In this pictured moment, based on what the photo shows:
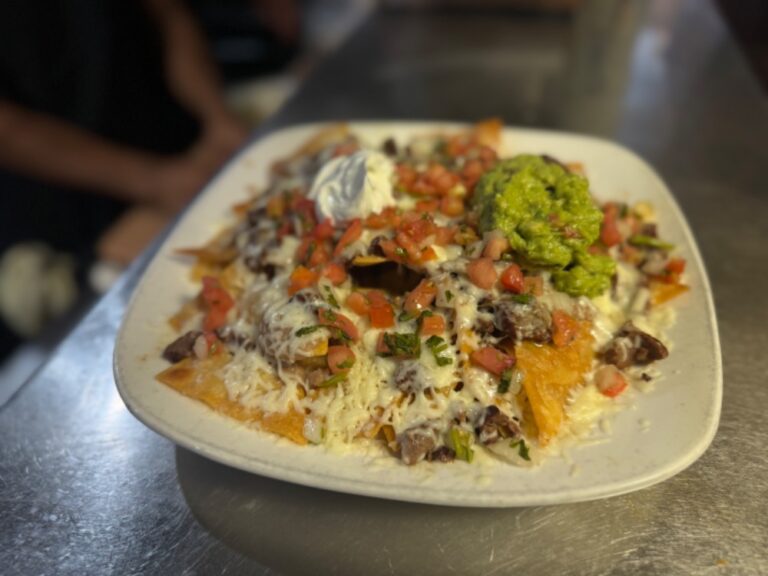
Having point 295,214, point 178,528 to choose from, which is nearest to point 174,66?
point 295,214

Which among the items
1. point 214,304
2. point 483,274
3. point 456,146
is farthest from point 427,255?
point 456,146

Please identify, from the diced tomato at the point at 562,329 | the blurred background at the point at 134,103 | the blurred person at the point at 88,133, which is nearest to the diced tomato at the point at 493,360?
the diced tomato at the point at 562,329

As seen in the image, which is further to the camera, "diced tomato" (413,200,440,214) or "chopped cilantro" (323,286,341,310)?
"diced tomato" (413,200,440,214)

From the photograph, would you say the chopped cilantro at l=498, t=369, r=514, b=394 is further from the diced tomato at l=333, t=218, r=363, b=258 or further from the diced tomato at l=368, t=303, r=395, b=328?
the diced tomato at l=333, t=218, r=363, b=258

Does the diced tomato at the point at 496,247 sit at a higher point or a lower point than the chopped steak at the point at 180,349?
higher

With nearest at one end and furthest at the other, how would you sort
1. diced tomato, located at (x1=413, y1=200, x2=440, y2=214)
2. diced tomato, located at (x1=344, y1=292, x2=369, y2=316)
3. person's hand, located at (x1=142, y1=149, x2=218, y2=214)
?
diced tomato, located at (x1=344, y1=292, x2=369, y2=316) → diced tomato, located at (x1=413, y1=200, x2=440, y2=214) → person's hand, located at (x1=142, y1=149, x2=218, y2=214)

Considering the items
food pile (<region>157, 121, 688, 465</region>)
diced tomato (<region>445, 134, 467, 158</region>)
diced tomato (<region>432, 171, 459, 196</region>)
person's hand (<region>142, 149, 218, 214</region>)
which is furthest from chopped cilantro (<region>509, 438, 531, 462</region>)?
person's hand (<region>142, 149, 218, 214</region>)

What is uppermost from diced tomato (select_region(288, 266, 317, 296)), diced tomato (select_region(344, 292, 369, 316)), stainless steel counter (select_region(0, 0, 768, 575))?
diced tomato (select_region(288, 266, 317, 296))

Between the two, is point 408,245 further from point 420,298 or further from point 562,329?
point 562,329

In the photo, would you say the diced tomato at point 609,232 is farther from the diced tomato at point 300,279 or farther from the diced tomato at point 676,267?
the diced tomato at point 300,279
